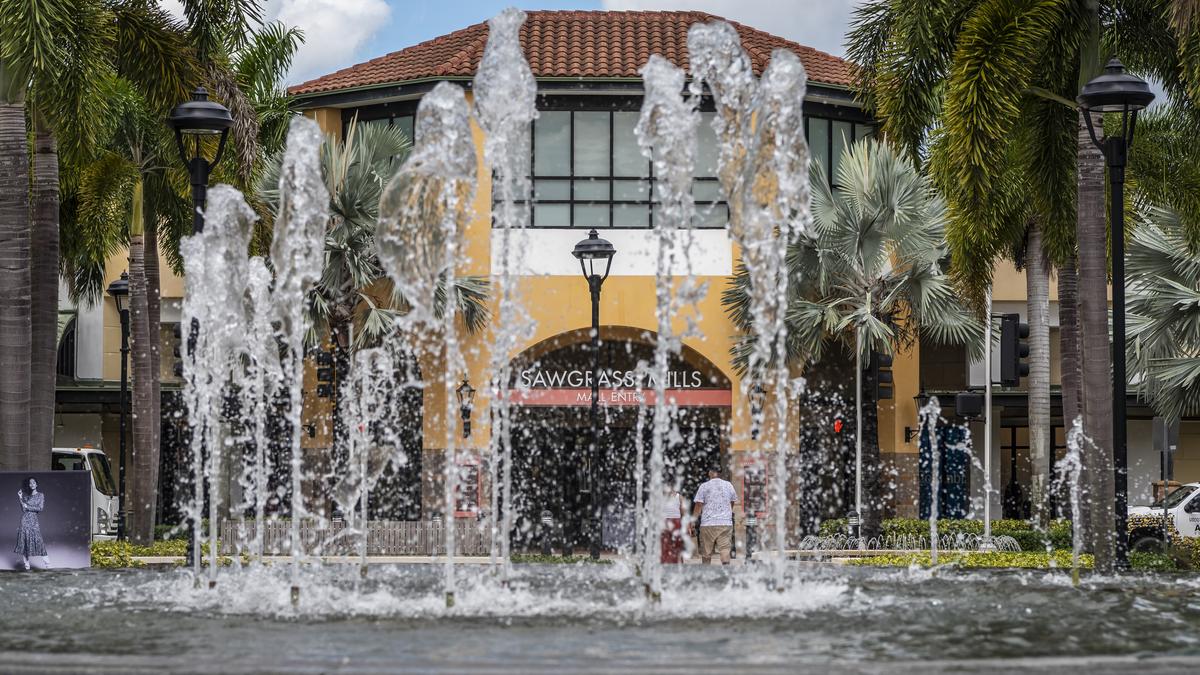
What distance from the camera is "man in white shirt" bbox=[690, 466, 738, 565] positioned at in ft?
71.3

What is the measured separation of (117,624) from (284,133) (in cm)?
1997

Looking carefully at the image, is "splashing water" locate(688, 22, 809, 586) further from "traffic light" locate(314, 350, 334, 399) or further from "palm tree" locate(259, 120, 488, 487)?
"palm tree" locate(259, 120, 488, 487)

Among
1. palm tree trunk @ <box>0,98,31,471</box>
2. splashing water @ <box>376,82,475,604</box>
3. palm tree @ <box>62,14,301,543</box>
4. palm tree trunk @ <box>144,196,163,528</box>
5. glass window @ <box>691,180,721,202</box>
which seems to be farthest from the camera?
glass window @ <box>691,180,721,202</box>

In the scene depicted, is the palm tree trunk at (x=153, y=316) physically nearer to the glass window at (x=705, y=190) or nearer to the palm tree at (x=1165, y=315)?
the glass window at (x=705, y=190)

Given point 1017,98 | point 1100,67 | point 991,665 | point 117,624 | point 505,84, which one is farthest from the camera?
point 1100,67

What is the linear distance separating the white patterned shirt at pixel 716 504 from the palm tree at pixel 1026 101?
14.0 ft

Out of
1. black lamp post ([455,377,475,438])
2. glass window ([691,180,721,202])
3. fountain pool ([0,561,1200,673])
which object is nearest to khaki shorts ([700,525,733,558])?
fountain pool ([0,561,1200,673])

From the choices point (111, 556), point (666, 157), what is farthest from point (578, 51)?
point (666, 157)

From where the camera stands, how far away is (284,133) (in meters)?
29.1

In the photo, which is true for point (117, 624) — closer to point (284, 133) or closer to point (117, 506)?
point (284, 133)

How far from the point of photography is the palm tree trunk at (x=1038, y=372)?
27.0m

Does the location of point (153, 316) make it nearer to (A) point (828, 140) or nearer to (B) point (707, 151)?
(B) point (707, 151)

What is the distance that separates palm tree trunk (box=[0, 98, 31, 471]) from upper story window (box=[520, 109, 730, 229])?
13.4m

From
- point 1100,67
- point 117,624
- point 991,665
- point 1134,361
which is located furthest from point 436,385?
point 991,665
